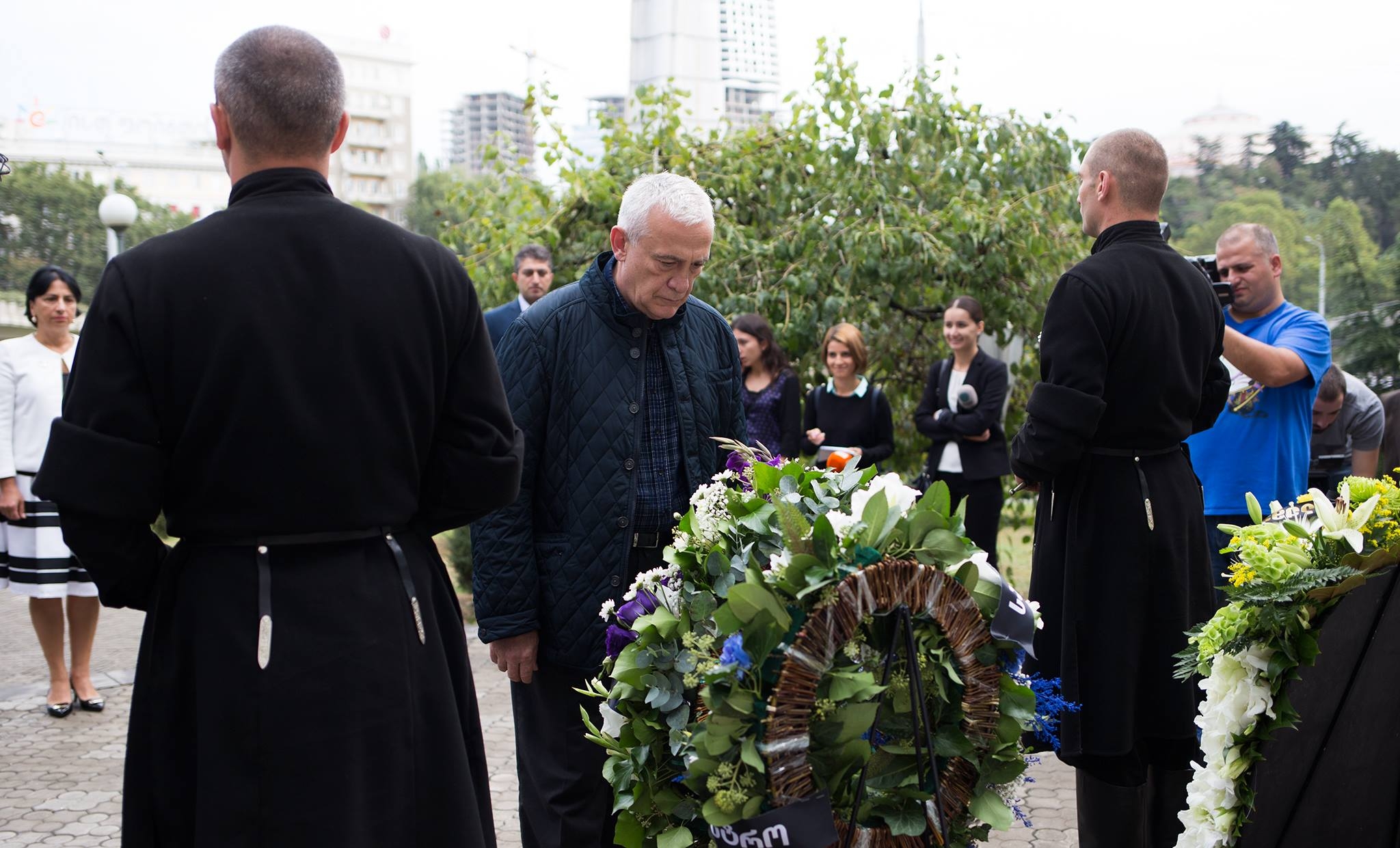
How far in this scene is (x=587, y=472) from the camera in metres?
3.35

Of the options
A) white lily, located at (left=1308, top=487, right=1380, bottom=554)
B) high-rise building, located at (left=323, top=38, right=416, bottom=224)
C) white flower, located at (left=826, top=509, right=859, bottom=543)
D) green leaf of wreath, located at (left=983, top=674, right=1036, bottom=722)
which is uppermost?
high-rise building, located at (left=323, top=38, right=416, bottom=224)

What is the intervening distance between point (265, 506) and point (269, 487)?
0.12 feet

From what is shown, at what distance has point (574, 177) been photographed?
881 cm

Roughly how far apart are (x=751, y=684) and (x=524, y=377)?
1.30m

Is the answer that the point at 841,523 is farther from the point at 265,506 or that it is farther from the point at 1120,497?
the point at 1120,497

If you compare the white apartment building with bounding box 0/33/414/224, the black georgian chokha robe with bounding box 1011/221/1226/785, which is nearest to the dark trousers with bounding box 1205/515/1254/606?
the black georgian chokha robe with bounding box 1011/221/1226/785

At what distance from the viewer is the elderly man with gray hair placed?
10.8ft

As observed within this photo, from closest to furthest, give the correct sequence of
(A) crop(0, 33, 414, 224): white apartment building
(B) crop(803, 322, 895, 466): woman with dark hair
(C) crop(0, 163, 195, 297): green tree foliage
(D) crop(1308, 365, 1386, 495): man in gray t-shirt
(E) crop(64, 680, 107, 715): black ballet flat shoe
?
1. (E) crop(64, 680, 107, 715): black ballet flat shoe
2. (D) crop(1308, 365, 1386, 495): man in gray t-shirt
3. (B) crop(803, 322, 895, 466): woman with dark hair
4. (C) crop(0, 163, 195, 297): green tree foliage
5. (A) crop(0, 33, 414, 224): white apartment building

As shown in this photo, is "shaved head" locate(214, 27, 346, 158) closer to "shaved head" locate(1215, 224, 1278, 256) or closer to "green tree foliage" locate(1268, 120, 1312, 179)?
"shaved head" locate(1215, 224, 1278, 256)

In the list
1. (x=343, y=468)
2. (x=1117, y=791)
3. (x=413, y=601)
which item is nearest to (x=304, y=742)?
(x=413, y=601)

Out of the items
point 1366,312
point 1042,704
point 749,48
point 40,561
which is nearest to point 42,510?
point 40,561

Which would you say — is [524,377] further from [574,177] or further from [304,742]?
[574,177]

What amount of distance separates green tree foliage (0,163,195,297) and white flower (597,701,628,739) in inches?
2053

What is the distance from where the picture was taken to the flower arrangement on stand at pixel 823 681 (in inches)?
92.0
